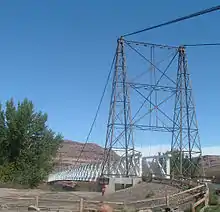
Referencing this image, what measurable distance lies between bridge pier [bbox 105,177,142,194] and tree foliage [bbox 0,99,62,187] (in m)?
14.1

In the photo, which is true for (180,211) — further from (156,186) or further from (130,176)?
(130,176)

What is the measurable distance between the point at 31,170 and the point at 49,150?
142 inches

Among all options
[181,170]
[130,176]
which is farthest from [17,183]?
[181,170]

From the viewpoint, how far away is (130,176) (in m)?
47.3

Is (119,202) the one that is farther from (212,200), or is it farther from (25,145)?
(25,145)

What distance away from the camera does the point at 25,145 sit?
190 feet

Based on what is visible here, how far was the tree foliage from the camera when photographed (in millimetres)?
56562

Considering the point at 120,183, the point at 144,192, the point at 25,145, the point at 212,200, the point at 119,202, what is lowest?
the point at 119,202

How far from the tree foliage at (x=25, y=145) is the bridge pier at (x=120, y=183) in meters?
14.1

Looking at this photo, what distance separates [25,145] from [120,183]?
1668 centimetres

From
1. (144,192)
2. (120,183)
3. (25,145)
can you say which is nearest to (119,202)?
(144,192)

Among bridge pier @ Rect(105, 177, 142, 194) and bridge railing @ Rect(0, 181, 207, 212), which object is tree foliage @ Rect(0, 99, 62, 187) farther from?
bridge railing @ Rect(0, 181, 207, 212)

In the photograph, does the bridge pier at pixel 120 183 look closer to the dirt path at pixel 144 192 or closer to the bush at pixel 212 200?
the dirt path at pixel 144 192

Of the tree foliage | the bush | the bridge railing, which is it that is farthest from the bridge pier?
the bush
